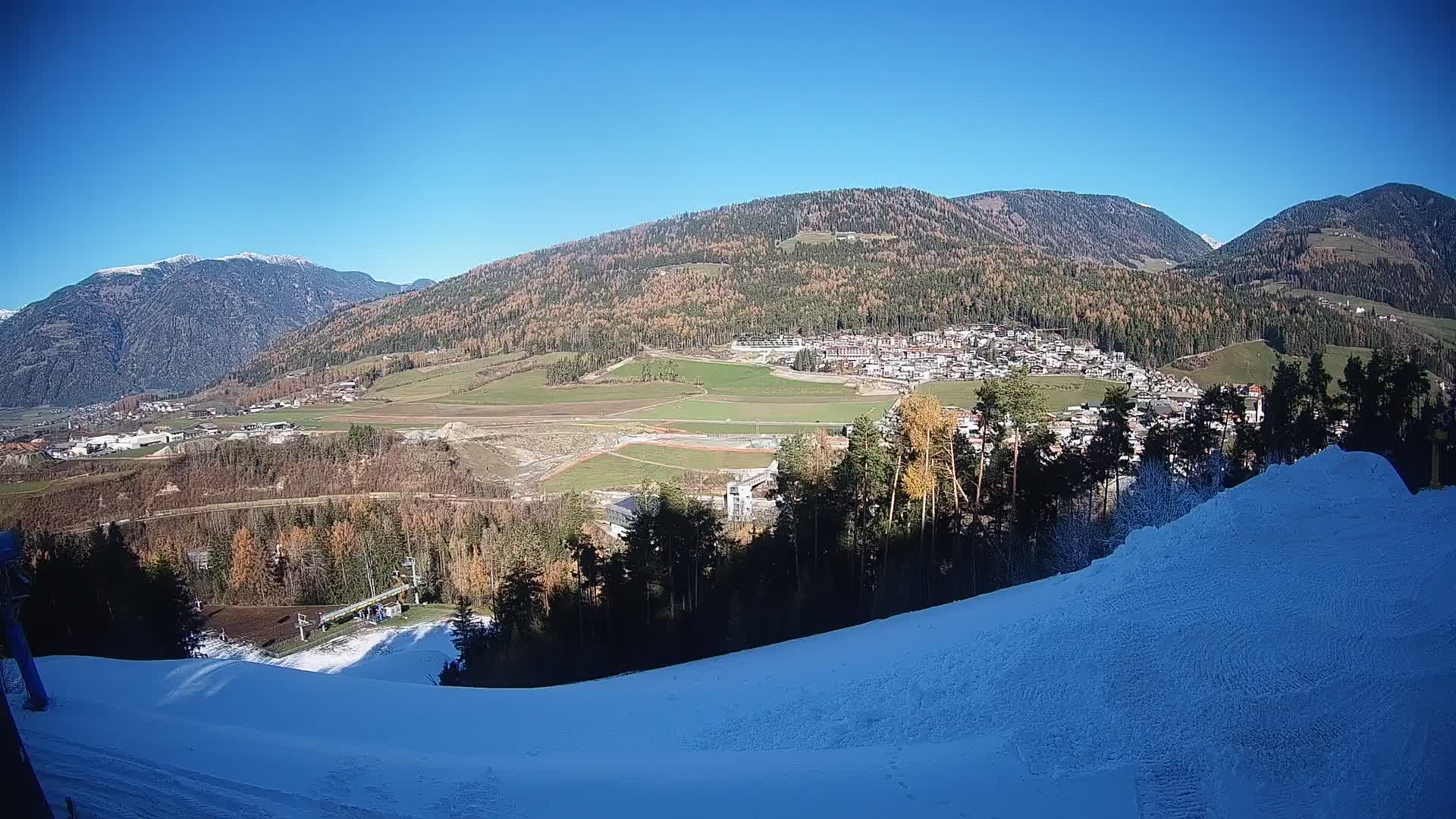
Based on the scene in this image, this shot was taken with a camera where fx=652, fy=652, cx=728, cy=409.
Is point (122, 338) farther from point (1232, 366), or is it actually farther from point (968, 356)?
point (1232, 366)

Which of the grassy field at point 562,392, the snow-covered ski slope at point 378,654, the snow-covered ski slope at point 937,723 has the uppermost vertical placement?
the grassy field at point 562,392

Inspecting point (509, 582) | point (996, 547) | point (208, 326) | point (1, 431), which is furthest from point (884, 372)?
point (208, 326)

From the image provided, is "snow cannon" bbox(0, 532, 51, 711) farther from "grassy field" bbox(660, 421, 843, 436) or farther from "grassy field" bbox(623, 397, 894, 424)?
"grassy field" bbox(623, 397, 894, 424)

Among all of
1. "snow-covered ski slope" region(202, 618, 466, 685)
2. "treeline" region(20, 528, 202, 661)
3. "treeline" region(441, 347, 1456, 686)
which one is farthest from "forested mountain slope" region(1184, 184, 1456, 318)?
"treeline" region(20, 528, 202, 661)

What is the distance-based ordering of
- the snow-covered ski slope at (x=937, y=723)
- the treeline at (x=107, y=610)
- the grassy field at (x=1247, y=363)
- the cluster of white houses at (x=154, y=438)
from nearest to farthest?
1. the snow-covered ski slope at (x=937, y=723)
2. the treeline at (x=107, y=610)
3. the grassy field at (x=1247, y=363)
4. the cluster of white houses at (x=154, y=438)

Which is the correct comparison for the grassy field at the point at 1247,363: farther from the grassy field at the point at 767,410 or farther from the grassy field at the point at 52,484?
the grassy field at the point at 52,484

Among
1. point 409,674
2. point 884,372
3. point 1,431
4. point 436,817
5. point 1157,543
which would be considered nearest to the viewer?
point 436,817

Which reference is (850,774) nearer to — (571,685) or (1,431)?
(571,685)

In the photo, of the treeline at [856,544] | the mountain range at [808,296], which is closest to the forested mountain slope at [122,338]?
the mountain range at [808,296]
